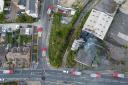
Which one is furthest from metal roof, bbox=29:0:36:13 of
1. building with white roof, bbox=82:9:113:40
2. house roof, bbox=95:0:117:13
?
house roof, bbox=95:0:117:13

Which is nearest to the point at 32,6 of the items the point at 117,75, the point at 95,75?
the point at 95,75

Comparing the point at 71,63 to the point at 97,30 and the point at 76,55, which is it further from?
the point at 97,30

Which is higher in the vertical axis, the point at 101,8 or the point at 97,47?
the point at 101,8

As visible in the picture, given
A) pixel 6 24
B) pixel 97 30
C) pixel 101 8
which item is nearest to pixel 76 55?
pixel 97 30

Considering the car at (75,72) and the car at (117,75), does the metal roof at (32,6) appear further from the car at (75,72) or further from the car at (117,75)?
the car at (117,75)

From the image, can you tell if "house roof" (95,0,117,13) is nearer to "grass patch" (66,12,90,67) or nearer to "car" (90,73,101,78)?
"grass patch" (66,12,90,67)

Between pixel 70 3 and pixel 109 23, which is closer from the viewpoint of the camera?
pixel 109 23
